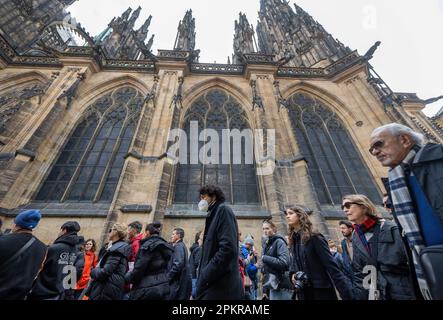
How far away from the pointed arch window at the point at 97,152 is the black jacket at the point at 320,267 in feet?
23.1

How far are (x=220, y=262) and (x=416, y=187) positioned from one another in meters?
1.40

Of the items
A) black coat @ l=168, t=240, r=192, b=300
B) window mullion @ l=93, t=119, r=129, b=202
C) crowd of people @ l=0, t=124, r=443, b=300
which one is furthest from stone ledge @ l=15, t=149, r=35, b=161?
black coat @ l=168, t=240, r=192, b=300

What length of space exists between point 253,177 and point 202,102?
15.6ft

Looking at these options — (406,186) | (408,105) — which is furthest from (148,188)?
(408,105)

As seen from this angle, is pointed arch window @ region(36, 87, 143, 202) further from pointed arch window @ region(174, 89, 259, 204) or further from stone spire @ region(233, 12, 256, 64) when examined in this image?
stone spire @ region(233, 12, 256, 64)

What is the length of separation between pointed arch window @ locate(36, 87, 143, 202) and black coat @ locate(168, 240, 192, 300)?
5.68 m

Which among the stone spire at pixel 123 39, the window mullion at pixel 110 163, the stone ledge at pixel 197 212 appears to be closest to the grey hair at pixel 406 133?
the stone ledge at pixel 197 212

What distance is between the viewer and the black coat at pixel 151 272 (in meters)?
2.16

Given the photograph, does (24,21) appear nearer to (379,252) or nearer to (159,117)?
(159,117)

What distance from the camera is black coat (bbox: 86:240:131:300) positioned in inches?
88.3

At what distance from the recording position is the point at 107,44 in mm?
13953
